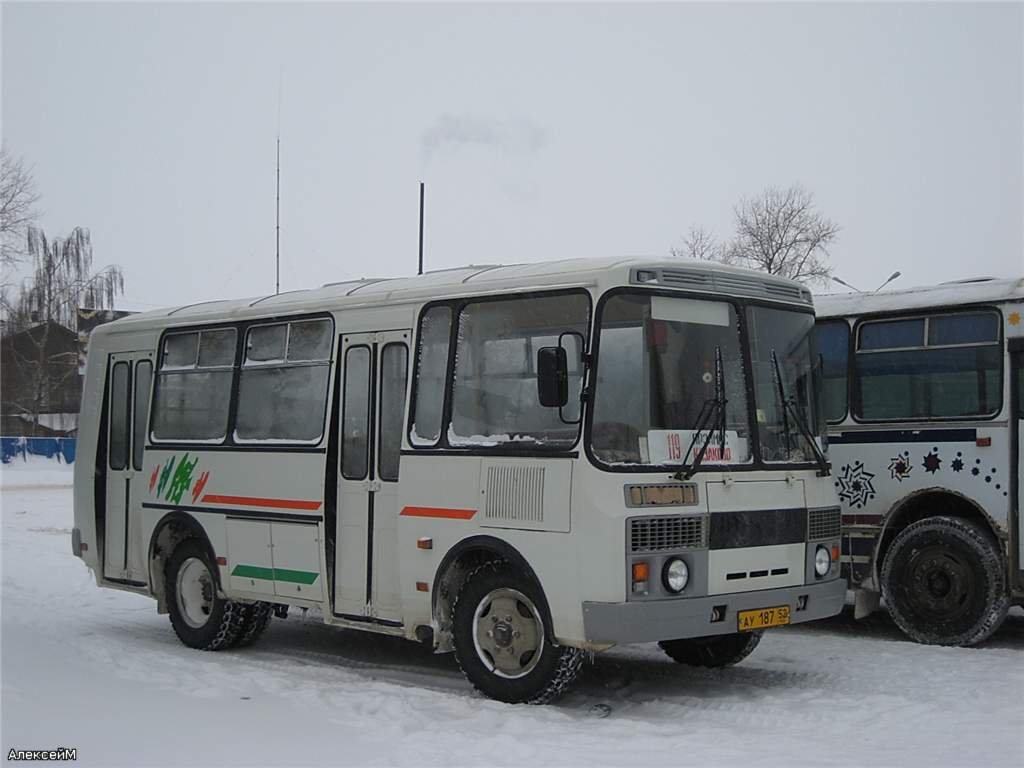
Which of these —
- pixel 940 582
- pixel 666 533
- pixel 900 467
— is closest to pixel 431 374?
pixel 666 533

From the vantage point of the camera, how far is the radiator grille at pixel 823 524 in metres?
9.85

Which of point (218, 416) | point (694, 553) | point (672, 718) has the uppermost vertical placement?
point (218, 416)

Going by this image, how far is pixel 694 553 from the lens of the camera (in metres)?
8.96

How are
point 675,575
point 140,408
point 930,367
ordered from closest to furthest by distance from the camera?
point 675,575, point 930,367, point 140,408

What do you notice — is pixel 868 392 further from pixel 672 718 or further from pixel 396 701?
pixel 396 701

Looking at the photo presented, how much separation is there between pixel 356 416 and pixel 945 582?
5.58 metres

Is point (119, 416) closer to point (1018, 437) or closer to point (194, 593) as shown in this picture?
point (194, 593)

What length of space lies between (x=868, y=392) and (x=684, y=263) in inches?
161

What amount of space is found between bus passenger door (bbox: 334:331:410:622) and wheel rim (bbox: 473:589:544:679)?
3.33 feet

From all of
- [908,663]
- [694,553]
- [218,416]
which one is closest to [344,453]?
[218,416]

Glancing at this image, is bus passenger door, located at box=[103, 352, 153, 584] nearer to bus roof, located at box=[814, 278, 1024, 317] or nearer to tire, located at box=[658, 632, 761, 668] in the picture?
tire, located at box=[658, 632, 761, 668]

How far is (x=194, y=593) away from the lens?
41.4 feet

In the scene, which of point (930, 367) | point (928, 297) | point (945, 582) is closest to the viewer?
point (945, 582)

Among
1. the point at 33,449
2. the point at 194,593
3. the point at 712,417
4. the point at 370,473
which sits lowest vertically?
the point at 194,593
